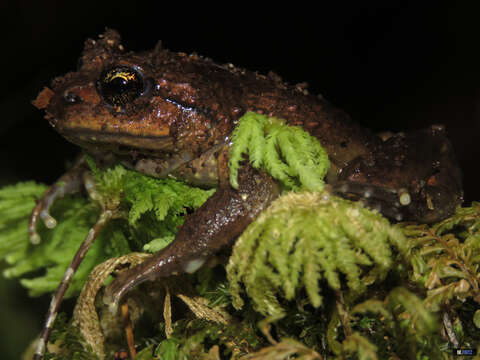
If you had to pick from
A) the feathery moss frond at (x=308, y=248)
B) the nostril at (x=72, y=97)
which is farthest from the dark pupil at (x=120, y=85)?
the feathery moss frond at (x=308, y=248)

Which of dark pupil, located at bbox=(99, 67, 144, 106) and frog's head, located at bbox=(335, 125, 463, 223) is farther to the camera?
dark pupil, located at bbox=(99, 67, 144, 106)

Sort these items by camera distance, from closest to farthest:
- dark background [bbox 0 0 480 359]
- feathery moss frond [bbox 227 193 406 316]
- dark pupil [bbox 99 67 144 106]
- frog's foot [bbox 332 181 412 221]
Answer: feathery moss frond [bbox 227 193 406 316], frog's foot [bbox 332 181 412 221], dark pupil [bbox 99 67 144 106], dark background [bbox 0 0 480 359]

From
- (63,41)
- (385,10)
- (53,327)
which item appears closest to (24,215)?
(53,327)

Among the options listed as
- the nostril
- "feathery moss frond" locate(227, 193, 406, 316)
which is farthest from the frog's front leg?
the nostril

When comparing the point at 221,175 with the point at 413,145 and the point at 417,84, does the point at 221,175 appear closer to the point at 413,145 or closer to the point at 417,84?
the point at 413,145

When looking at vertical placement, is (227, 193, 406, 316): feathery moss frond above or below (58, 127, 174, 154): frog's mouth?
below

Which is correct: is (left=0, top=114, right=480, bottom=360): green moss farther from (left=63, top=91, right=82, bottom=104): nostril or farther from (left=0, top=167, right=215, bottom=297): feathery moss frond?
(left=63, top=91, right=82, bottom=104): nostril

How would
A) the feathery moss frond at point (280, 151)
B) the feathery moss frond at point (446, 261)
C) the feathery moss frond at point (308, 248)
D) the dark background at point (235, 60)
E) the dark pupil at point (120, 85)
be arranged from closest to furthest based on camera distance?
1. the feathery moss frond at point (308, 248)
2. the feathery moss frond at point (446, 261)
3. the feathery moss frond at point (280, 151)
4. the dark pupil at point (120, 85)
5. the dark background at point (235, 60)

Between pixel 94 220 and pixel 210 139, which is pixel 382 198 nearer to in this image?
pixel 210 139

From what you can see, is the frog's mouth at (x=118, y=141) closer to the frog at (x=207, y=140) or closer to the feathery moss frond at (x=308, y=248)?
the frog at (x=207, y=140)
